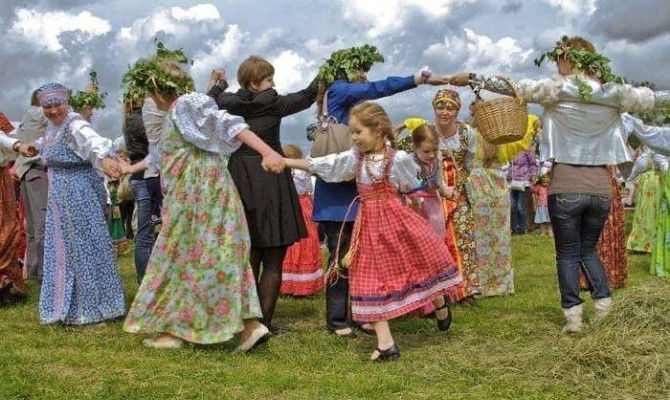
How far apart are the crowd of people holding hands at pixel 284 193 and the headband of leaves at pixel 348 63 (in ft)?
0.04

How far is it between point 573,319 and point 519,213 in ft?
31.1

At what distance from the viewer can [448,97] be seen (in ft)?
20.9

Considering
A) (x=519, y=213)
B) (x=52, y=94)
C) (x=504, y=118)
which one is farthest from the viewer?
(x=519, y=213)

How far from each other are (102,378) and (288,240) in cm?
149

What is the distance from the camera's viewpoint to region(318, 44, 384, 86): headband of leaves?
5216 mm

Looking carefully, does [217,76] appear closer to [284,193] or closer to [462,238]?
[284,193]

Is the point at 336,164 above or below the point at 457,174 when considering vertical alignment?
above

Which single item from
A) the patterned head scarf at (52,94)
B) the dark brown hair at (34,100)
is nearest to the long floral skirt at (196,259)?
the patterned head scarf at (52,94)

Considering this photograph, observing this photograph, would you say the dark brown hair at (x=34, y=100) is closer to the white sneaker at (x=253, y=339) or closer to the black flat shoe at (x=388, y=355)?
the white sneaker at (x=253, y=339)

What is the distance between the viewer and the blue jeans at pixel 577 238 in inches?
201

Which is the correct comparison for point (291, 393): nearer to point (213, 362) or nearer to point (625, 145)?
point (213, 362)

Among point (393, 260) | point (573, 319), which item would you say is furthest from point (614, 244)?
point (393, 260)

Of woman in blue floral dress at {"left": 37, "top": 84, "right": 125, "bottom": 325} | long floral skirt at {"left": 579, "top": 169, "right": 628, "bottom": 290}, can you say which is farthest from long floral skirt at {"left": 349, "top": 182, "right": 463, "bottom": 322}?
long floral skirt at {"left": 579, "top": 169, "right": 628, "bottom": 290}

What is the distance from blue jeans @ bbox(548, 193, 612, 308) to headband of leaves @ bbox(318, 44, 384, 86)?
5.06 ft
